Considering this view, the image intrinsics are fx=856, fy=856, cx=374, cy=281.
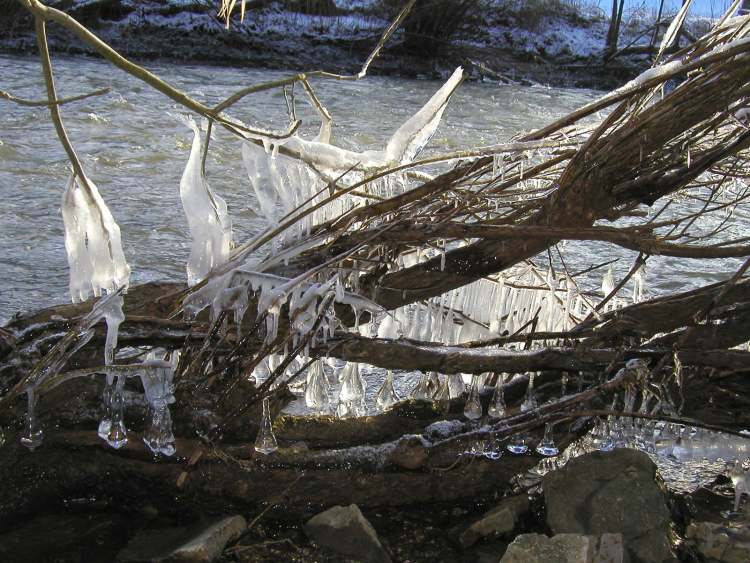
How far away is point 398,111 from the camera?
10945mm

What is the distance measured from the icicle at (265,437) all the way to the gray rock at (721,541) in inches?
55.2

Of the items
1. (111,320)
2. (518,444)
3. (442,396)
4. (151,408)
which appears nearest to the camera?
(111,320)

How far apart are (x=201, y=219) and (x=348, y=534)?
1.08 metres

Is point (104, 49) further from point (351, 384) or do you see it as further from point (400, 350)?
point (351, 384)

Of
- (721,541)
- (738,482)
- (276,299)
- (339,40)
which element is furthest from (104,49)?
(339,40)

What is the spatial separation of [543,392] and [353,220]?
1.03m

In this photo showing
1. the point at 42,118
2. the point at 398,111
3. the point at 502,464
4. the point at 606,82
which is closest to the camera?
the point at 502,464

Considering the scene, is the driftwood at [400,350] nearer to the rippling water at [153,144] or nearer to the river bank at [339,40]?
the rippling water at [153,144]

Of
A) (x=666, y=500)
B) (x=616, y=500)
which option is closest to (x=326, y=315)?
(x=616, y=500)

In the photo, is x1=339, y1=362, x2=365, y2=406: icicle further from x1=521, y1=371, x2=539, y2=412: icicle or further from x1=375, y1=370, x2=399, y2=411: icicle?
x1=521, y1=371, x2=539, y2=412: icicle

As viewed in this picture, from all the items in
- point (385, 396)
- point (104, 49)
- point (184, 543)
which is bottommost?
point (184, 543)

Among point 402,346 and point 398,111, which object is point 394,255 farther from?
point 398,111

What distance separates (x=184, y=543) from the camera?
258 centimetres

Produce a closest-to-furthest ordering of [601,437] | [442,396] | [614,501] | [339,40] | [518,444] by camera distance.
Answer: [614,501] < [518,444] < [601,437] < [442,396] < [339,40]
